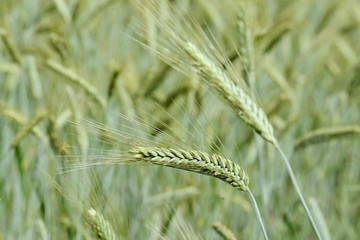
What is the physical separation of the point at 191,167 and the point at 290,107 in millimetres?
1646

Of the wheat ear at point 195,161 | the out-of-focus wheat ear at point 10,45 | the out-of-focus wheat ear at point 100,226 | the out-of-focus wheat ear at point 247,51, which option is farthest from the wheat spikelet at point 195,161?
the out-of-focus wheat ear at point 10,45

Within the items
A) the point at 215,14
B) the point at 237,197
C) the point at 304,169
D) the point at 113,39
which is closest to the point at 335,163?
the point at 304,169

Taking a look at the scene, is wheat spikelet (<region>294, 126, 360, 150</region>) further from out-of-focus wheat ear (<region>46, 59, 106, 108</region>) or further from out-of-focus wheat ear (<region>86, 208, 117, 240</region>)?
out-of-focus wheat ear (<region>86, 208, 117, 240</region>)

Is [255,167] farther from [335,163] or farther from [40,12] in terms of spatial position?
[40,12]

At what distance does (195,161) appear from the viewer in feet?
3.00

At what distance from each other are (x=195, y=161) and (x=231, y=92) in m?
0.21

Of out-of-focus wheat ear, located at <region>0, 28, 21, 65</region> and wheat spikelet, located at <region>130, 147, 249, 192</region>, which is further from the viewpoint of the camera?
out-of-focus wheat ear, located at <region>0, 28, 21, 65</region>

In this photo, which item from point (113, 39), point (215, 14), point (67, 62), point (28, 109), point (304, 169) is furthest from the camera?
point (113, 39)

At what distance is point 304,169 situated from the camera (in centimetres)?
234

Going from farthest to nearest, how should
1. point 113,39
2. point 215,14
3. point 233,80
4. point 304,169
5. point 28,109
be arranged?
point 113,39 → point 215,14 → point 304,169 → point 28,109 → point 233,80

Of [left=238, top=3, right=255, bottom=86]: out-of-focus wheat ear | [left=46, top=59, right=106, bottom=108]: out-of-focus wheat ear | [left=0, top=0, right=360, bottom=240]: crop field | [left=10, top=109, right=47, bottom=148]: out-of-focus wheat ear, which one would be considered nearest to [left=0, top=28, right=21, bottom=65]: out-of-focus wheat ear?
[left=0, top=0, right=360, bottom=240]: crop field

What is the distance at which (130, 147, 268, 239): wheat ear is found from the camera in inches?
35.2

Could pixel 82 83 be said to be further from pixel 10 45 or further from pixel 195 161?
pixel 195 161

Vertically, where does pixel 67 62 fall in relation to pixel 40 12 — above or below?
below
